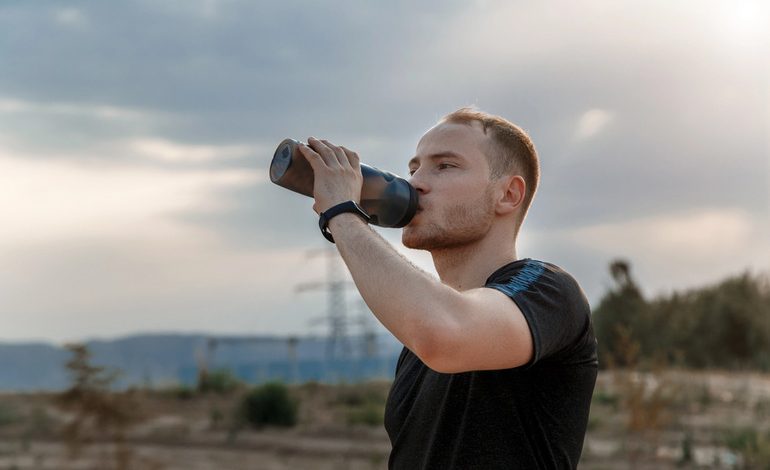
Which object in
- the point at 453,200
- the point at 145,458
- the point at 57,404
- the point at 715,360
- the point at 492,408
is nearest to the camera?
the point at 492,408

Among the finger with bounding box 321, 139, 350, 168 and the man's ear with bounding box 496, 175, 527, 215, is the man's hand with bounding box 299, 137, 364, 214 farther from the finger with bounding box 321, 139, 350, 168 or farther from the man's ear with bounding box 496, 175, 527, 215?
the man's ear with bounding box 496, 175, 527, 215

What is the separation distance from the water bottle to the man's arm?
0.27 meters

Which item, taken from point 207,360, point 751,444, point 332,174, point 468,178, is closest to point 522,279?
point 468,178

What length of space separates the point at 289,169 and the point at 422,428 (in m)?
0.77

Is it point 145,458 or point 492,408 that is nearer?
point 492,408

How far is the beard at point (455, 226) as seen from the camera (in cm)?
294

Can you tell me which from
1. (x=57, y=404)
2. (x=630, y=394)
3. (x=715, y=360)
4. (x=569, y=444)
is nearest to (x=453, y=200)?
(x=569, y=444)

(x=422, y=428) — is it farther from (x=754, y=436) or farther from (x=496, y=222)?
(x=754, y=436)

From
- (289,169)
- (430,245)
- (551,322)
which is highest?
(289,169)

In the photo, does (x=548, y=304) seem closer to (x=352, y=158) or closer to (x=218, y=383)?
(x=352, y=158)

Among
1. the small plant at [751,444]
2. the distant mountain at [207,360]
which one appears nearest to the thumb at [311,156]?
the distant mountain at [207,360]

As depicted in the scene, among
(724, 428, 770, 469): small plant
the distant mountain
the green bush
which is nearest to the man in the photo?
the distant mountain

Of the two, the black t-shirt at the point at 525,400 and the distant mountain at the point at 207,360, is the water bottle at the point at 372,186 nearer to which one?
the black t-shirt at the point at 525,400

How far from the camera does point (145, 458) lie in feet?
43.5
